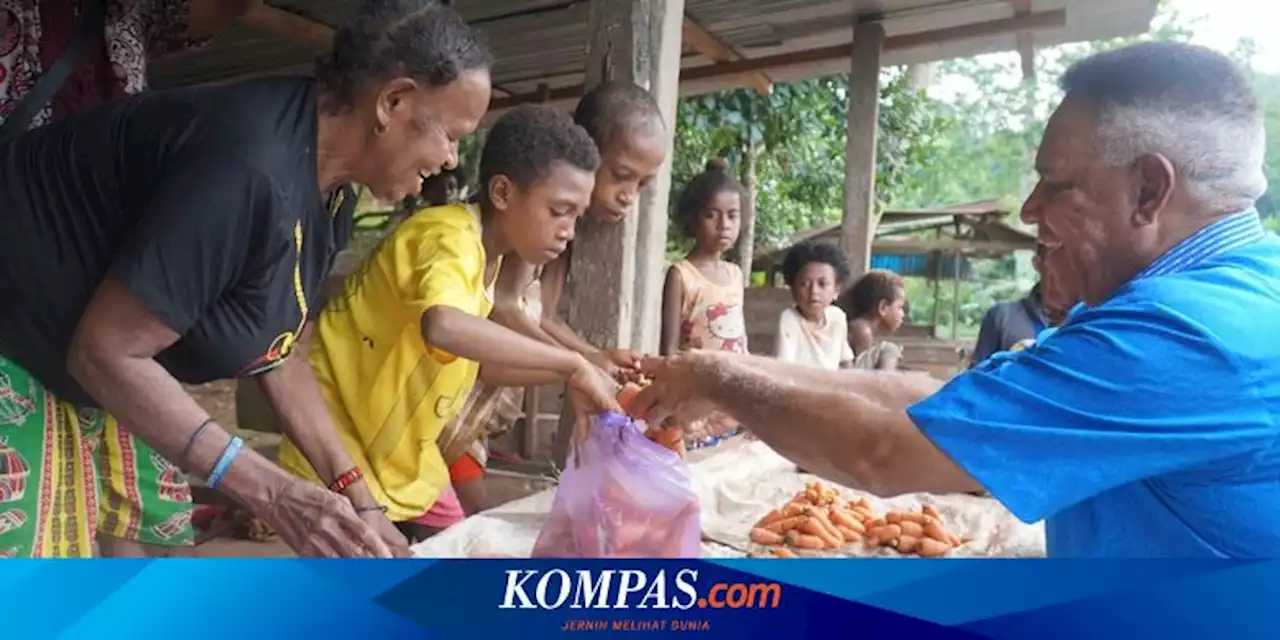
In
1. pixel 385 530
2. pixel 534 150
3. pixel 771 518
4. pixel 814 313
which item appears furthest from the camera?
pixel 814 313

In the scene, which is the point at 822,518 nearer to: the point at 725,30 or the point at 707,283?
the point at 707,283

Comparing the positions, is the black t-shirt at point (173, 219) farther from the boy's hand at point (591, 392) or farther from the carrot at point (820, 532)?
the carrot at point (820, 532)

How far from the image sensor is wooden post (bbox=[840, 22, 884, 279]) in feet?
20.9

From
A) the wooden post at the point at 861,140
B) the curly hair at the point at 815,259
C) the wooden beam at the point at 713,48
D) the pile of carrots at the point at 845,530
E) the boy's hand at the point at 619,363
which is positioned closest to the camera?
the boy's hand at the point at 619,363

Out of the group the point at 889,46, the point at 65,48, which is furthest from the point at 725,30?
the point at 65,48

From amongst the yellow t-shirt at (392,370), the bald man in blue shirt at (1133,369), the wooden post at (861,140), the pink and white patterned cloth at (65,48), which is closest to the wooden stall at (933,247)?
the wooden post at (861,140)

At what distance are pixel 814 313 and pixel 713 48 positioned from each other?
2.14 metres

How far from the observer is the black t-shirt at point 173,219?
1.50 metres

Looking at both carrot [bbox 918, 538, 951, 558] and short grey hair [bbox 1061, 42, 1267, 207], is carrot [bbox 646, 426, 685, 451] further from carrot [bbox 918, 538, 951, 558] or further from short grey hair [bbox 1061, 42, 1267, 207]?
short grey hair [bbox 1061, 42, 1267, 207]

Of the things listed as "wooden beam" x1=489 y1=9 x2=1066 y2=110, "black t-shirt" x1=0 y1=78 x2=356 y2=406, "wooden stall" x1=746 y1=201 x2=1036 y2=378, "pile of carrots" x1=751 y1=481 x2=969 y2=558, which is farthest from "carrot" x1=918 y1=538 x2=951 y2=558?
"wooden stall" x1=746 y1=201 x2=1036 y2=378

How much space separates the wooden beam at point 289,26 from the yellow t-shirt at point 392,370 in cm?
299

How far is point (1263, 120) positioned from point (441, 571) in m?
1.39

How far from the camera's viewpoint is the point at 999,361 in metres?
1.44

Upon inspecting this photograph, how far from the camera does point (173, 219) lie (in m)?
1.48
